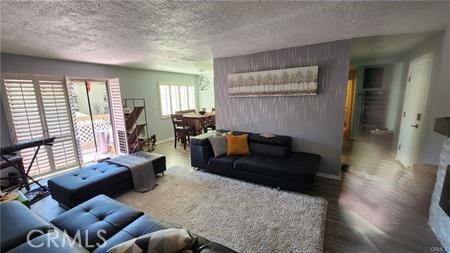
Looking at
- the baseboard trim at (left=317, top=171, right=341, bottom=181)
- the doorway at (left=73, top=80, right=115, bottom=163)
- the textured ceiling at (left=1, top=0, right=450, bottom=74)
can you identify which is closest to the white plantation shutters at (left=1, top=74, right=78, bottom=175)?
the textured ceiling at (left=1, top=0, right=450, bottom=74)

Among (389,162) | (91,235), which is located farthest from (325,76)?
(91,235)

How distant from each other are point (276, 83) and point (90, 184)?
3.37m

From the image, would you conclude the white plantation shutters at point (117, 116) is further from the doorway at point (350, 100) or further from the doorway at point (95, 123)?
the doorway at point (350, 100)

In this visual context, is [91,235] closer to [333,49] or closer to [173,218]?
[173,218]

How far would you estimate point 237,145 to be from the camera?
3625 millimetres

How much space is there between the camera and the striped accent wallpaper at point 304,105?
3.09m

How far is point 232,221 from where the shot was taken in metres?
2.26

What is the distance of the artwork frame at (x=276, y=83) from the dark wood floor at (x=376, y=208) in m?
1.65

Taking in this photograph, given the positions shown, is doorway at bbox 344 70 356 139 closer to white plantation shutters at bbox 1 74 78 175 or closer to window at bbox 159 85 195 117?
window at bbox 159 85 195 117

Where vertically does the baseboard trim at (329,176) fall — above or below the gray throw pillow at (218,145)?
below

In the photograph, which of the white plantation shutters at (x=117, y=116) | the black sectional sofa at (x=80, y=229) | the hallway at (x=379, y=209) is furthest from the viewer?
the white plantation shutters at (x=117, y=116)

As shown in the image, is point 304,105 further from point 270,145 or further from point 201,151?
point 201,151

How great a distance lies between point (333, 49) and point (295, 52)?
1.96 ft

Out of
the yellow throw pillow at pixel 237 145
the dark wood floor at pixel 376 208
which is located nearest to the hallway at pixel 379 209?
the dark wood floor at pixel 376 208
